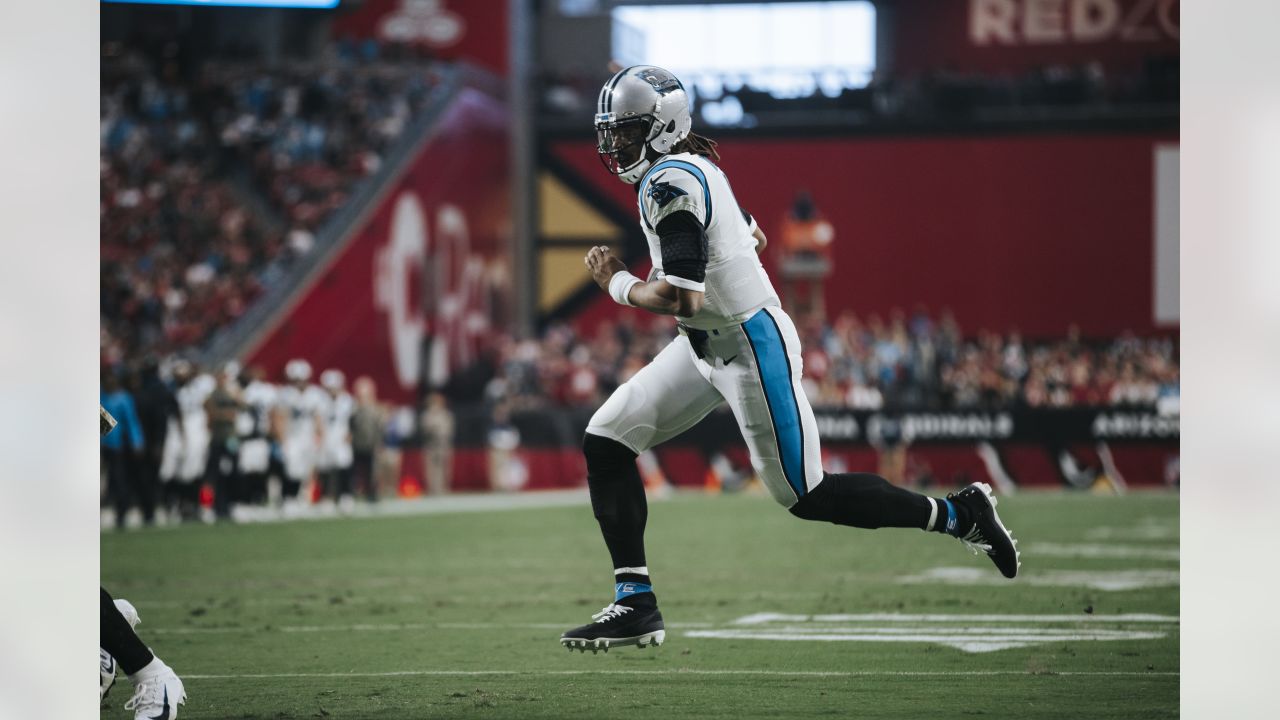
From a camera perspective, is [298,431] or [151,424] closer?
[151,424]

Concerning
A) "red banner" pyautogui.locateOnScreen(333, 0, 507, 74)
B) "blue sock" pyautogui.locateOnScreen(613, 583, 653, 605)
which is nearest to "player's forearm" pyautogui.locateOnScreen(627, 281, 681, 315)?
"blue sock" pyautogui.locateOnScreen(613, 583, 653, 605)

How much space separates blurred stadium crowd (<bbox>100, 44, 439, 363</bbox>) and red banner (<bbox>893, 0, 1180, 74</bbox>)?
10.0m

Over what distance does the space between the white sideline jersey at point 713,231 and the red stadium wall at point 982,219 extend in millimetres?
23015

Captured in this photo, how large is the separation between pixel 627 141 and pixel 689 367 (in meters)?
0.87

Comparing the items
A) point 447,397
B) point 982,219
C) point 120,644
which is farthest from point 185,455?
point 982,219

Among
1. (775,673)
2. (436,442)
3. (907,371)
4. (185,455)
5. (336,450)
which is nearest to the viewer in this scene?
(775,673)

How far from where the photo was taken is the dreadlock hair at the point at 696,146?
6.10m

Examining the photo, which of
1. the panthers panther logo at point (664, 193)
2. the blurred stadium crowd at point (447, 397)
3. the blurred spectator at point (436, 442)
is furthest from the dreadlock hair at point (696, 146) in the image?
the blurred spectator at point (436, 442)

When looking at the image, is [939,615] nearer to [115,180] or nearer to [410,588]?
[410,588]

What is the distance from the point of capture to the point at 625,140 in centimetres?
599

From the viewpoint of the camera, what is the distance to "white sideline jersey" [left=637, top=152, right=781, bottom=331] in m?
5.77

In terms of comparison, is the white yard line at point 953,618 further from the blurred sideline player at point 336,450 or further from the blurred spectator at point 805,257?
the blurred spectator at point 805,257

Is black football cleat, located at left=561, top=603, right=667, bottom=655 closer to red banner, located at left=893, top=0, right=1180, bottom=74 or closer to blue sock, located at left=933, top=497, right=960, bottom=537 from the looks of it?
blue sock, located at left=933, top=497, right=960, bottom=537

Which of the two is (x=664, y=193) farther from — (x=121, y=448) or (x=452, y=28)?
(x=452, y=28)
